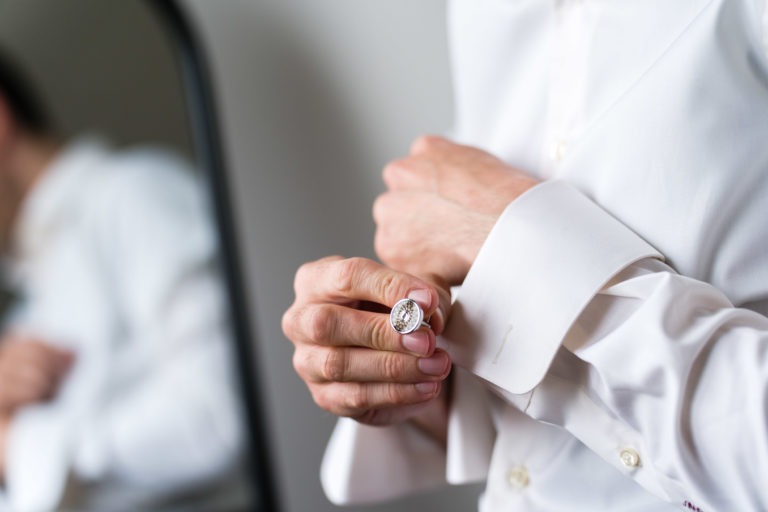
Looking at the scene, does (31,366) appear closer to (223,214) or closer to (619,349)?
(223,214)

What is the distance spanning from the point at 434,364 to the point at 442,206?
0.48 feet

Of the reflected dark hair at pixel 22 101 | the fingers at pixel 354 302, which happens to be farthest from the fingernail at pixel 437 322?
the reflected dark hair at pixel 22 101

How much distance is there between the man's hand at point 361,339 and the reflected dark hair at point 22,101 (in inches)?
37.8

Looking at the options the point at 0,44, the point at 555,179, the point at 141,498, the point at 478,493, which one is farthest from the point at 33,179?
the point at 555,179

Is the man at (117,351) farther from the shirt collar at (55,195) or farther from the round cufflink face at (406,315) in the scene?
the round cufflink face at (406,315)

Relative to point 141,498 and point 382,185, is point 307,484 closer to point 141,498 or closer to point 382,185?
point 141,498

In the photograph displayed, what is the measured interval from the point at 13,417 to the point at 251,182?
1.81 ft

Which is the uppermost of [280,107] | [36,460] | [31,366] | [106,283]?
[280,107]

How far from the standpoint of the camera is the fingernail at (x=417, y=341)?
1.56ft

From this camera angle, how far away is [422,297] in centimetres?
48

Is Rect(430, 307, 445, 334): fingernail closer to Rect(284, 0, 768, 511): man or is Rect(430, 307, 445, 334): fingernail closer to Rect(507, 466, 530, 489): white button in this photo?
Rect(284, 0, 768, 511): man

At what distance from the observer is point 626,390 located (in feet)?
1.55

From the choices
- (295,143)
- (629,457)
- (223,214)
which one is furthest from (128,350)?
(629,457)

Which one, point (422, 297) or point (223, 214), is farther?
point (223, 214)
